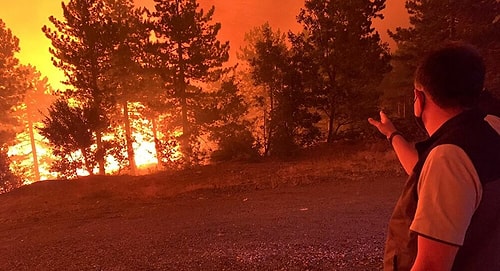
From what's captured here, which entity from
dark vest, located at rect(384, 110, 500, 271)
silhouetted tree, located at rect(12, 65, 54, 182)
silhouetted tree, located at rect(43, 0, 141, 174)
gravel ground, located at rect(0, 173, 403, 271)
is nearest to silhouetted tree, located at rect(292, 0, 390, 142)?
Answer: silhouetted tree, located at rect(43, 0, 141, 174)

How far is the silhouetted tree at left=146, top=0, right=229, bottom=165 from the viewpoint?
939 inches

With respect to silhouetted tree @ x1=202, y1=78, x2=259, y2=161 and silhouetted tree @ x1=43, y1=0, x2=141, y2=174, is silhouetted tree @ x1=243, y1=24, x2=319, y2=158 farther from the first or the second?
silhouetted tree @ x1=43, y1=0, x2=141, y2=174

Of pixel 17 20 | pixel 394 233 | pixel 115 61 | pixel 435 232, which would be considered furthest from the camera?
pixel 17 20

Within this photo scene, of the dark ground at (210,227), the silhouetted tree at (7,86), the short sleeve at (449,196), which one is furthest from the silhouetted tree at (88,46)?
the short sleeve at (449,196)

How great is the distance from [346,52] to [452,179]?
23429 mm

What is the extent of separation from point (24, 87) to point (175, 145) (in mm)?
21093

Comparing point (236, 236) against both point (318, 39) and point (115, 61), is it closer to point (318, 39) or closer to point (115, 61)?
point (318, 39)

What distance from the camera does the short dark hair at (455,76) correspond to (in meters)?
1.68

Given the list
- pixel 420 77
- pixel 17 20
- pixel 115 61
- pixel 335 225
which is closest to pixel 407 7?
pixel 115 61

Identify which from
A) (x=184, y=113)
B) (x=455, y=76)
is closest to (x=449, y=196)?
(x=455, y=76)

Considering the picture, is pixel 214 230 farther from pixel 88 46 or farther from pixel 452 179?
pixel 88 46

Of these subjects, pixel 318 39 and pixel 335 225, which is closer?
pixel 335 225

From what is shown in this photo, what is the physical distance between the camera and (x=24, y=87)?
3594cm

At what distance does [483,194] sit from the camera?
1.60m
